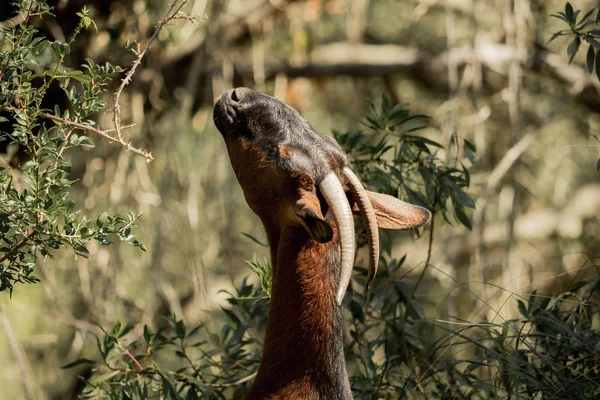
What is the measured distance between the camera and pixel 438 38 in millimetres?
10000

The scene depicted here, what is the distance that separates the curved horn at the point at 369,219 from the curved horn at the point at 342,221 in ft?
0.21

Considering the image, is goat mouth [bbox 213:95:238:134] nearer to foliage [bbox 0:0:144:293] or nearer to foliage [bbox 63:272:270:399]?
foliage [bbox 0:0:144:293]

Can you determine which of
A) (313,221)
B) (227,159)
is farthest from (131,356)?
(227,159)

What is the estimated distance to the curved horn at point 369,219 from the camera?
2859mm

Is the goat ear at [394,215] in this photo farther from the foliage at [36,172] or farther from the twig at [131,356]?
the twig at [131,356]

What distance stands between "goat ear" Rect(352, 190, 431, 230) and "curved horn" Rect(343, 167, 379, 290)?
199 mm

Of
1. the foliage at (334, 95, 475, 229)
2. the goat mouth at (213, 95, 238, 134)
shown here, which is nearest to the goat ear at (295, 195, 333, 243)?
the goat mouth at (213, 95, 238, 134)

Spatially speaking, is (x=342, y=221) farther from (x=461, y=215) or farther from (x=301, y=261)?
(x=461, y=215)

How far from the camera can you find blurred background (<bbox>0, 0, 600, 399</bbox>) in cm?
613

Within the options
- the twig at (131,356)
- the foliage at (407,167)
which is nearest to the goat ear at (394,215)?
the foliage at (407,167)

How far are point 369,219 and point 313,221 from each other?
1.20ft

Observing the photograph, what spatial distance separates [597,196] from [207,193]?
157 inches

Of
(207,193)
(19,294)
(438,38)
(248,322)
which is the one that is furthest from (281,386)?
(438,38)

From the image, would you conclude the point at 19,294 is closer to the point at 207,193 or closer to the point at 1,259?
the point at 207,193
